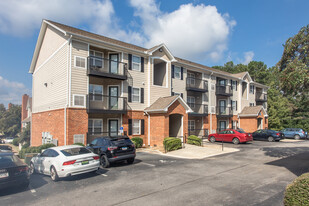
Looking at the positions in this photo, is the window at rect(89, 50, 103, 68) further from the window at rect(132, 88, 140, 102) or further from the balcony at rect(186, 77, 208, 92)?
the balcony at rect(186, 77, 208, 92)

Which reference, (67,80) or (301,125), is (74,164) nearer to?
(67,80)

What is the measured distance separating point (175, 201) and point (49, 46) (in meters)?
19.7

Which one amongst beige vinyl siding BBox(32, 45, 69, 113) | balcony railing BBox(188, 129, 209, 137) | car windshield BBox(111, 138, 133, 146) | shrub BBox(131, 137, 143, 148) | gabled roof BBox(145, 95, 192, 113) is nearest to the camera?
car windshield BBox(111, 138, 133, 146)

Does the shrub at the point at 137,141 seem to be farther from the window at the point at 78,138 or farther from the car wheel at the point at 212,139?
the car wheel at the point at 212,139

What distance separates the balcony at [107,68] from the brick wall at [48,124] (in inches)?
164

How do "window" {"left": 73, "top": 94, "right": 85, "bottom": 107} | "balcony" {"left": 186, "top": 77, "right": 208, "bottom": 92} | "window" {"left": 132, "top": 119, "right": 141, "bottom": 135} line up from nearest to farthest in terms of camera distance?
"window" {"left": 73, "top": 94, "right": 85, "bottom": 107} < "window" {"left": 132, "top": 119, "right": 141, "bottom": 135} < "balcony" {"left": 186, "top": 77, "right": 208, "bottom": 92}

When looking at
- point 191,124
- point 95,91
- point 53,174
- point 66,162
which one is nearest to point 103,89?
point 95,91

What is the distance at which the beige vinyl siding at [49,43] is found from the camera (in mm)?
18558

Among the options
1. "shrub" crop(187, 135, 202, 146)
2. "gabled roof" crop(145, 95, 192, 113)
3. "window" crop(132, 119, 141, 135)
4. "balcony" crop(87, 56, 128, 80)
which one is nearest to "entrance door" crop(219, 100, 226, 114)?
"gabled roof" crop(145, 95, 192, 113)

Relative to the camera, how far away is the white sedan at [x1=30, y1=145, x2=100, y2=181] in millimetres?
8914

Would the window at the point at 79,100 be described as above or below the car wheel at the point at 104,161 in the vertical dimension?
above

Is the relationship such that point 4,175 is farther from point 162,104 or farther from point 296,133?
point 296,133

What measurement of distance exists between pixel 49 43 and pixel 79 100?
8024mm


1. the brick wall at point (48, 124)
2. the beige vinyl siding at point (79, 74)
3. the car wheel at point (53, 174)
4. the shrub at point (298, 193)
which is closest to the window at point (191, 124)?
the beige vinyl siding at point (79, 74)
